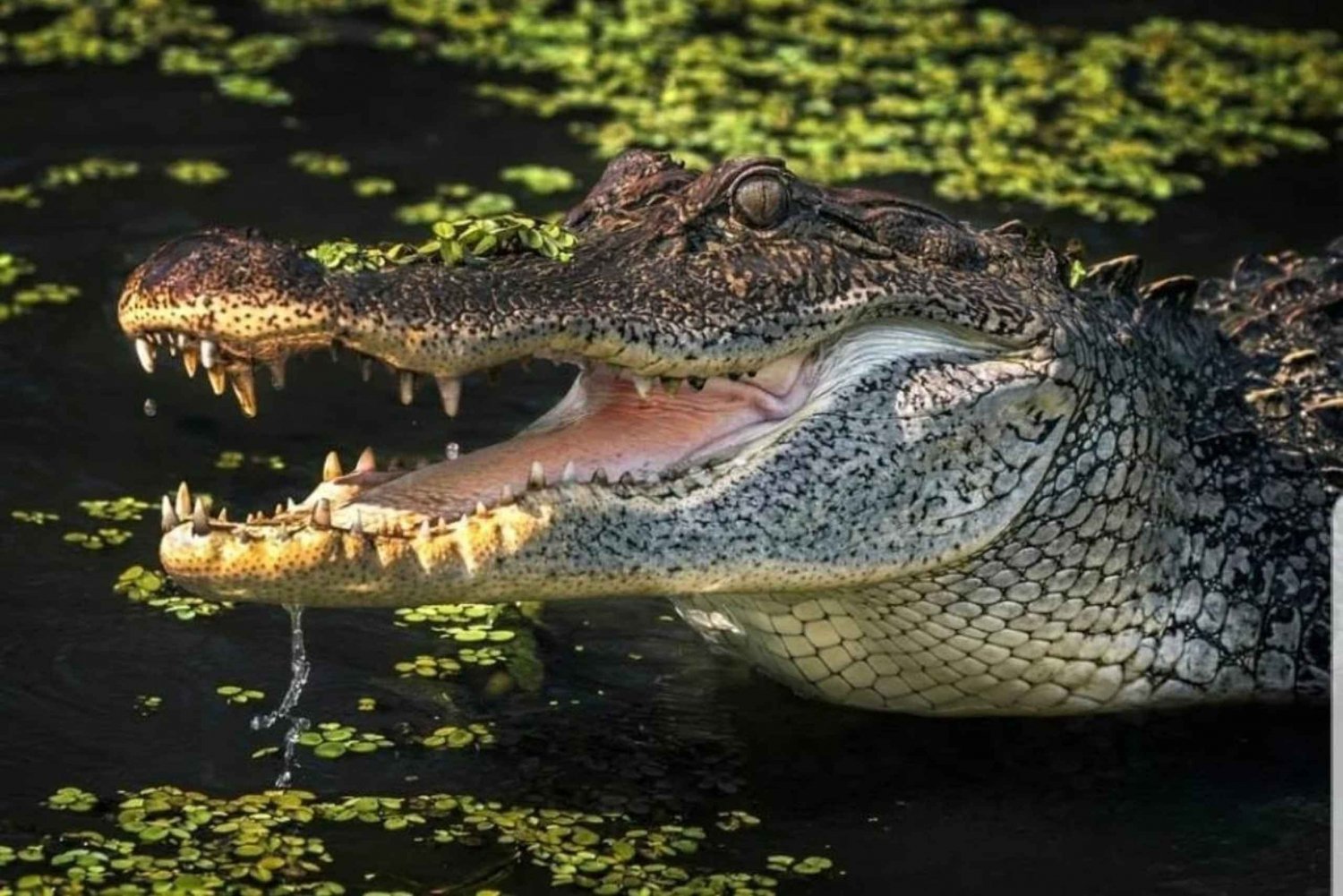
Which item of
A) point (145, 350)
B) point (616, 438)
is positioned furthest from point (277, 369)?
point (616, 438)

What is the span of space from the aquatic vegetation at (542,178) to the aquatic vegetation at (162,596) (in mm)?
3255

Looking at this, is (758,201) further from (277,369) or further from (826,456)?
(277,369)

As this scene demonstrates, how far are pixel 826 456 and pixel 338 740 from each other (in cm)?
133

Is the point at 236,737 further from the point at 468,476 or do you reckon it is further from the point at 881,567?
the point at 881,567

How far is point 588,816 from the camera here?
5.99 m

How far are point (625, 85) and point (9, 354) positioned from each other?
3.42 meters

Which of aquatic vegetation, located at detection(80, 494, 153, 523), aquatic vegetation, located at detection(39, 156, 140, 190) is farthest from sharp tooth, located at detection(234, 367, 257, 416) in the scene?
aquatic vegetation, located at detection(39, 156, 140, 190)

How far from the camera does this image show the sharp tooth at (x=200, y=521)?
5.45m

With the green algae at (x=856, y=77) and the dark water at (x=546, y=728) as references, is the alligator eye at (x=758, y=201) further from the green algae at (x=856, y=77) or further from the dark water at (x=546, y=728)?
the green algae at (x=856, y=77)

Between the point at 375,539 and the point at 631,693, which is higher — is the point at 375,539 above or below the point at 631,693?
above

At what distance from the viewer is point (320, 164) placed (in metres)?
10.1

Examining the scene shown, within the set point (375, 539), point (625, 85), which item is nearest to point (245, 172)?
point (625, 85)

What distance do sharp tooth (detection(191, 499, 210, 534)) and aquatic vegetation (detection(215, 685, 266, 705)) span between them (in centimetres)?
104

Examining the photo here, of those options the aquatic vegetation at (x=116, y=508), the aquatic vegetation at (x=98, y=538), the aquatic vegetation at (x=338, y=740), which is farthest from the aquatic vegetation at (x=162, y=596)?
the aquatic vegetation at (x=338, y=740)
